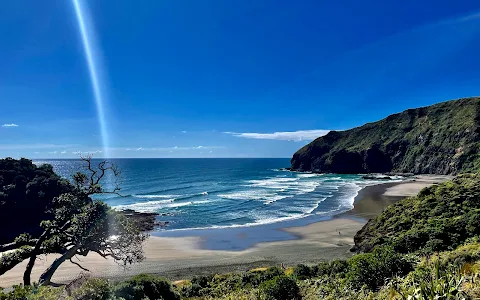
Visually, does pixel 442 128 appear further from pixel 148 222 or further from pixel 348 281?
pixel 348 281

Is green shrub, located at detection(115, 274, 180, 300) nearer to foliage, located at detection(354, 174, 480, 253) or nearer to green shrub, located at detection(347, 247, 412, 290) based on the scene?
green shrub, located at detection(347, 247, 412, 290)

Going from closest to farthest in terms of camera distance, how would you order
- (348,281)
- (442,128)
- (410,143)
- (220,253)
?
1. (348,281)
2. (220,253)
3. (442,128)
4. (410,143)

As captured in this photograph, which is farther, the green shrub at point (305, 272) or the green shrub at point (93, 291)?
the green shrub at point (305, 272)

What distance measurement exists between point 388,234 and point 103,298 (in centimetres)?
2339

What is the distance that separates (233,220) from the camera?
4562 cm

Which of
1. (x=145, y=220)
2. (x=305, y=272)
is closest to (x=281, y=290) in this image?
(x=305, y=272)

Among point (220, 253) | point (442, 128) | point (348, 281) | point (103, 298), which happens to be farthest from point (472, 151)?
point (103, 298)

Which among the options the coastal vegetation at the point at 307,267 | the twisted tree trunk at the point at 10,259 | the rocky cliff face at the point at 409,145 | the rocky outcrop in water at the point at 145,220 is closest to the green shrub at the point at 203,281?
the coastal vegetation at the point at 307,267

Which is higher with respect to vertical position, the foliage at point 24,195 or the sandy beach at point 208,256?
the foliage at point 24,195

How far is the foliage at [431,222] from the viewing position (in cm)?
1953

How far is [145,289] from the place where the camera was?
15.1 metres

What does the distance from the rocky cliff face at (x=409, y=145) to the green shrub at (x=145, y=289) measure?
105615mm

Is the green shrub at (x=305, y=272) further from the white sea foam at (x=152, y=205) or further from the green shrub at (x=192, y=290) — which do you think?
the white sea foam at (x=152, y=205)

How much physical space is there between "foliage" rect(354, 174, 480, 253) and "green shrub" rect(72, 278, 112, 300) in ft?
53.6
